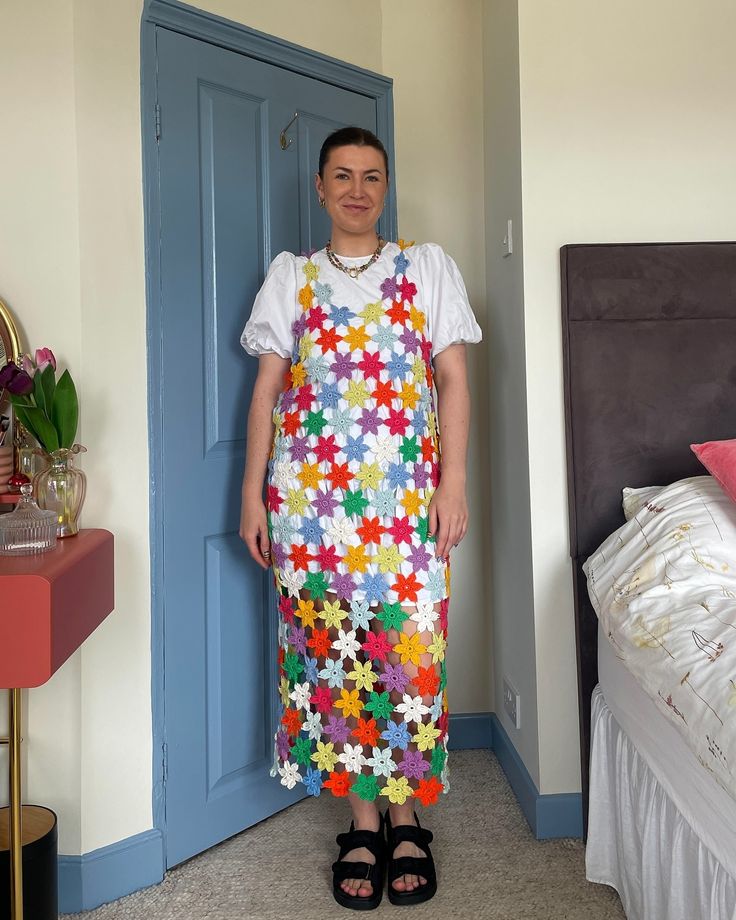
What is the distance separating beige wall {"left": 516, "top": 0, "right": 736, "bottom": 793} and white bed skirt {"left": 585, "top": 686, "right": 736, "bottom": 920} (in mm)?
214

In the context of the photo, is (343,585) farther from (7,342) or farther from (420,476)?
(7,342)

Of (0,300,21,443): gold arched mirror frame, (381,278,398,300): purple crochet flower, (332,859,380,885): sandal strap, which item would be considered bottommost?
(332,859,380,885): sandal strap

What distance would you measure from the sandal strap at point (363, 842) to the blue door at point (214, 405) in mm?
357

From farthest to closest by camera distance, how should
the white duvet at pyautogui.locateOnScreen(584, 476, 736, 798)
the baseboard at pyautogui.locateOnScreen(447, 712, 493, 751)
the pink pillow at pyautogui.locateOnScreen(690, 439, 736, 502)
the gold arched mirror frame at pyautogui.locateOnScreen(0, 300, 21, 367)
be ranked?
the baseboard at pyautogui.locateOnScreen(447, 712, 493, 751) → the gold arched mirror frame at pyautogui.locateOnScreen(0, 300, 21, 367) → the pink pillow at pyautogui.locateOnScreen(690, 439, 736, 502) → the white duvet at pyautogui.locateOnScreen(584, 476, 736, 798)

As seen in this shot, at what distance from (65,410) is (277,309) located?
51cm

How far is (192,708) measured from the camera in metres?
1.99

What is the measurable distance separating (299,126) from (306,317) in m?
0.71

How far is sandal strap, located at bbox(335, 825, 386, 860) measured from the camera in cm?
185

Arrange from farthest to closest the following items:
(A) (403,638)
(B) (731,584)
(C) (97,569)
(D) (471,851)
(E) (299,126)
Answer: (E) (299,126) → (D) (471,851) → (A) (403,638) → (C) (97,569) → (B) (731,584)

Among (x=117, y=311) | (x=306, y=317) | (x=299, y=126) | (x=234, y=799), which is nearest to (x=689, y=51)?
(x=299, y=126)

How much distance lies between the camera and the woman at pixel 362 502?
5.70 ft

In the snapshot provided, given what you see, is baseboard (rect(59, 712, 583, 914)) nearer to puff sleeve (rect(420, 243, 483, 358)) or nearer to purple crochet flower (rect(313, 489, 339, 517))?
purple crochet flower (rect(313, 489, 339, 517))

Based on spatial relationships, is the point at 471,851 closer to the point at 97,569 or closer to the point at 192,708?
the point at 192,708

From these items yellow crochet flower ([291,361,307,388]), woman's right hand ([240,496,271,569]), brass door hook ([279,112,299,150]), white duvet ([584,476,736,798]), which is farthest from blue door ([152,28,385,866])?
white duvet ([584,476,736,798])
